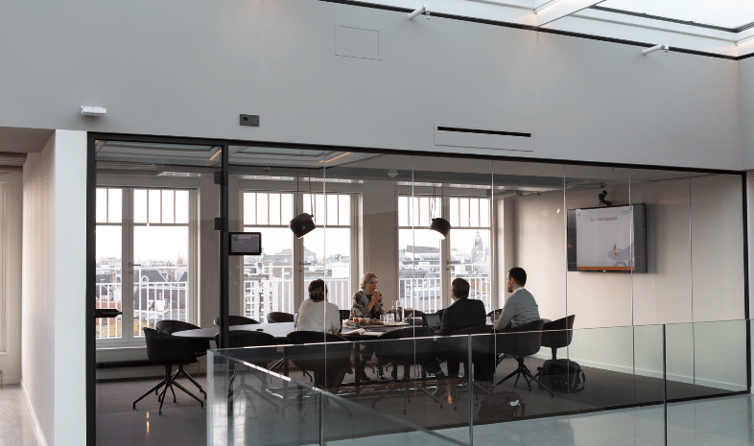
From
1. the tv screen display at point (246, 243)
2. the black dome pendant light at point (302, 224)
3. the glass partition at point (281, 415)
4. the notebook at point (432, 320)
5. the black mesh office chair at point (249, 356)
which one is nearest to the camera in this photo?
the glass partition at point (281, 415)

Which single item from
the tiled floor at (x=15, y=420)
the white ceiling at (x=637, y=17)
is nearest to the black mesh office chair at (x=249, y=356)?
the tiled floor at (x=15, y=420)

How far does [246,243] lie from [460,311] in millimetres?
2137

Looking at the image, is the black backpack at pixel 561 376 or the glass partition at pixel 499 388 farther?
the black backpack at pixel 561 376

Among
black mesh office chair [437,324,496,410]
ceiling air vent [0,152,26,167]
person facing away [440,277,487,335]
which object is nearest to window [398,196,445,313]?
person facing away [440,277,487,335]

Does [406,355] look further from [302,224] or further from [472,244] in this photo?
[472,244]

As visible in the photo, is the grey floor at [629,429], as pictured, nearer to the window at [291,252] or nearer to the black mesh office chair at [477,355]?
the black mesh office chair at [477,355]

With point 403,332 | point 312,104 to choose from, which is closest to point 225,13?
point 312,104

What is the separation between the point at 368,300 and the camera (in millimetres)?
6223

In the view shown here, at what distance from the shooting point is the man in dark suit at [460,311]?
21.5 ft

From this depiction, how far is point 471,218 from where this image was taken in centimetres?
665

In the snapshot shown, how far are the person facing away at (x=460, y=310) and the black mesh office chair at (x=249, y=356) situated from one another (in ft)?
5.43

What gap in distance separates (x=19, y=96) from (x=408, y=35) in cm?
327

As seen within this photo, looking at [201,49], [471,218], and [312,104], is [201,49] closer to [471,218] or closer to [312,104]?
[312,104]

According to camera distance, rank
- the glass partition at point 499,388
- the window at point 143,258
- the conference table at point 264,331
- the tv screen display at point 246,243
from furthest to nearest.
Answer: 1. the tv screen display at point 246,243
2. the conference table at point 264,331
3. the window at point 143,258
4. the glass partition at point 499,388
